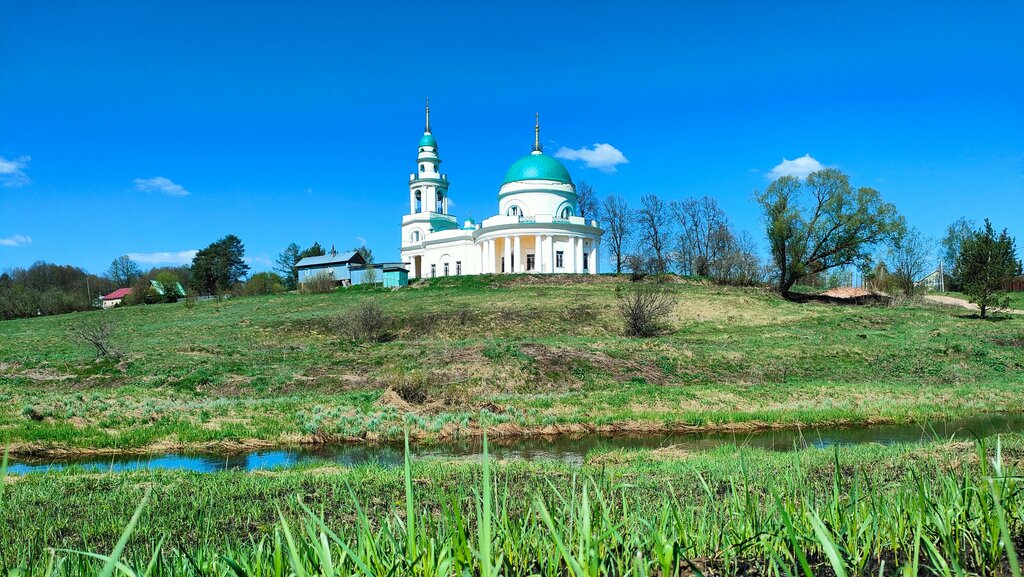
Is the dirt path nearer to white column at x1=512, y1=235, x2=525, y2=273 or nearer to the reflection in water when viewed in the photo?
white column at x1=512, y1=235, x2=525, y2=273

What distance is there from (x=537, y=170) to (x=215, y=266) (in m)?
51.0

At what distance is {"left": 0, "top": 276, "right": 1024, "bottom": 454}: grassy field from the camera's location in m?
15.2

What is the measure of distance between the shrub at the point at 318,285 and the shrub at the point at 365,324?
26459 mm

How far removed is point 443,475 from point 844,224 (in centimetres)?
4426

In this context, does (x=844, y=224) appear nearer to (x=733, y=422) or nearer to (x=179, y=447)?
(x=733, y=422)

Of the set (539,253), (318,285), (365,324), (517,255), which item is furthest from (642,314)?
(318,285)

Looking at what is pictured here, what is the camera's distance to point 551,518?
8.75ft

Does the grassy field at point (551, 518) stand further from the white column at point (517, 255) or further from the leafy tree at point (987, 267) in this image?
the white column at point (517, 255)

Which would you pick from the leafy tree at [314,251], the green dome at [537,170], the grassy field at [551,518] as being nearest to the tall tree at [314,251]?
the leafy tree at [314,251]

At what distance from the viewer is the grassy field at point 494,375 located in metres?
15.2

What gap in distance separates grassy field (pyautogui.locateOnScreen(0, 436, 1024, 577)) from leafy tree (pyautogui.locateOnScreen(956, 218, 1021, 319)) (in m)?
30.1

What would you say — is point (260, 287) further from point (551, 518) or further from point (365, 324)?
point (551, 518)

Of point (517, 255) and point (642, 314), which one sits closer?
point (642, 314)

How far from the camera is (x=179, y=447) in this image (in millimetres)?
13445
